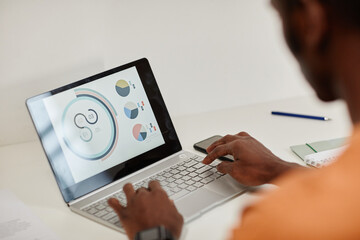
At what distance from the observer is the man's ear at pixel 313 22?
616 millimetres

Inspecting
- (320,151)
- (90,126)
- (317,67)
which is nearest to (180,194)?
(90,126)

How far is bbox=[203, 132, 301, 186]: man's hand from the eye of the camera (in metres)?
1.05

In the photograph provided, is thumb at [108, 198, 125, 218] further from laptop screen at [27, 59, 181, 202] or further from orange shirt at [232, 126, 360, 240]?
orange shirt at [232, 126, 360, 240]

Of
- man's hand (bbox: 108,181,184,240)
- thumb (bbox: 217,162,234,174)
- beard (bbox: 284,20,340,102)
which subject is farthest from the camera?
thumb (bbox: 217,162,234,174)

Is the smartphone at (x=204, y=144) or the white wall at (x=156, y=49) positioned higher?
the white wall at (x=156, y=49)

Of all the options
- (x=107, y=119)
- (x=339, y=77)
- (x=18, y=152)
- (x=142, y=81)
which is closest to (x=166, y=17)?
(x=142, y=81)

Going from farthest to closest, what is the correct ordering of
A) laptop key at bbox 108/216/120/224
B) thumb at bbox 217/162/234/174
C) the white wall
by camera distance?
the white wall < thumb at bbox 217/162/234/174 < laptop key at bbox 108/216/120/224

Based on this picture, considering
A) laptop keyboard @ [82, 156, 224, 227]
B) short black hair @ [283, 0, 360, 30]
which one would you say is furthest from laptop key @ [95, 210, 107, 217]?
short black hair @ [283, 0, 360, 30]

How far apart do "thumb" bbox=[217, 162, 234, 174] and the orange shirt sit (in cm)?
50

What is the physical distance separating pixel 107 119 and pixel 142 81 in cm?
13

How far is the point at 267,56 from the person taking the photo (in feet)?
5.08

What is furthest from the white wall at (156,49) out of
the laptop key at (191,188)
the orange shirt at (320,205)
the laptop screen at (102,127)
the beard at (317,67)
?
the orange shirt at (320,205)

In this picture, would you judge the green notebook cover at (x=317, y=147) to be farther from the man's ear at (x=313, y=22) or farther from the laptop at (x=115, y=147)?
the man's ear at (x=313, y=22)

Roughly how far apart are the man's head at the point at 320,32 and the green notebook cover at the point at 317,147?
0.52 meters
